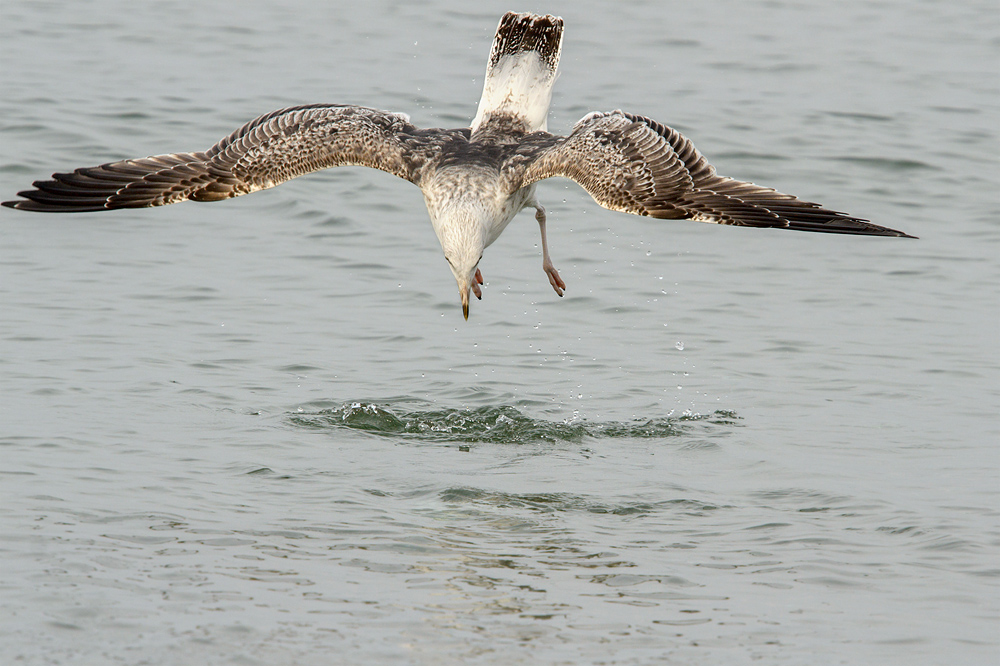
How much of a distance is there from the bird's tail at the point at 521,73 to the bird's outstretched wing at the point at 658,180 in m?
0.88

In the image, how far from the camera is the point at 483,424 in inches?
402

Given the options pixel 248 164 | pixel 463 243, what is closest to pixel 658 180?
pixel 463 243

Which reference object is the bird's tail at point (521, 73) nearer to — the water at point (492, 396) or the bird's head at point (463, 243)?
the bird's head at point (463, 243)

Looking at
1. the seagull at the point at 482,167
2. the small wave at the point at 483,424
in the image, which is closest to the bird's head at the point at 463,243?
the seagull at the point at 482,167

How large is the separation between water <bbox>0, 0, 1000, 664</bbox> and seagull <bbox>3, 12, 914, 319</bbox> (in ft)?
4.98

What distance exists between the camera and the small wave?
9.96m

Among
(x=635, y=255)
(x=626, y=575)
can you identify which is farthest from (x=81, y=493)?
(x=635, y=255)

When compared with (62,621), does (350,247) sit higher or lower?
higher

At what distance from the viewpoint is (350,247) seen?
14.1 meters

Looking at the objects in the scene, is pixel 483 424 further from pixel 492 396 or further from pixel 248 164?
pixel 248 164

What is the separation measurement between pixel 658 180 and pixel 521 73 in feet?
7.06

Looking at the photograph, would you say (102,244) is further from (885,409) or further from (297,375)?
(885,409)

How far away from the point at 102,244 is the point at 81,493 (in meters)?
5.90

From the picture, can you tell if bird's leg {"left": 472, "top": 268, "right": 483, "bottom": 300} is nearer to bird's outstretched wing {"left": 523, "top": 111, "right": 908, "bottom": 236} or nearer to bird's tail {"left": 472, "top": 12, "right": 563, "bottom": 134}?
bird's outstretched wing {"left": 523, "top": 111, "right": 908, "bottom": 236}
